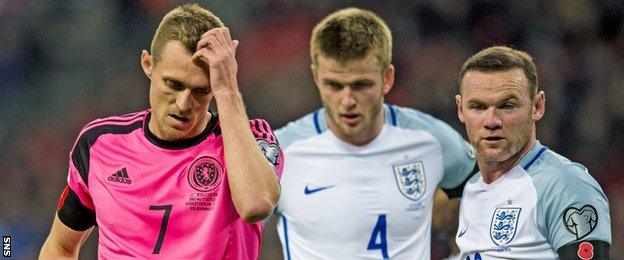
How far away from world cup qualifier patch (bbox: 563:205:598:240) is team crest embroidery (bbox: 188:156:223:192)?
1252 millimetres

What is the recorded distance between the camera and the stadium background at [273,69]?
782 centimetres

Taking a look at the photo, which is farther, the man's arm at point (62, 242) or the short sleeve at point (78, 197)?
the man's arm at point (62, 242)

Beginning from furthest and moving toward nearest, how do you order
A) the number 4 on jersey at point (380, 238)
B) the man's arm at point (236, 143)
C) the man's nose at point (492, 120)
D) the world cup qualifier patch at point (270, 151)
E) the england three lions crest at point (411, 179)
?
the england three lions crest at point (411, 179) → the number 4 on jersey at point (380, 238) → the man's nose at point (492, 120) → the world cup qualifier patch at point (270, 151) → the man's arm at point (236, 143)

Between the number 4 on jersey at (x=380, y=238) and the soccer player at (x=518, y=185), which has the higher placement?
the soccer player at (x=518, y=185)

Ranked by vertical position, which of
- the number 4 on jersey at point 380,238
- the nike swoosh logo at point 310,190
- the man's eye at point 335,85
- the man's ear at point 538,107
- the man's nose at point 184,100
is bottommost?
the number 4 on jersey at point 380,238

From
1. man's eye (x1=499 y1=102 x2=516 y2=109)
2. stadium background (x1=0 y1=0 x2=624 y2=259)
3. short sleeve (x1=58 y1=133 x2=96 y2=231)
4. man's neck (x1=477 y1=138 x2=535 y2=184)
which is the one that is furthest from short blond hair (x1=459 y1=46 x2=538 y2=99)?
stadium background (x1=0 y1=0 x2=624 y2=259)

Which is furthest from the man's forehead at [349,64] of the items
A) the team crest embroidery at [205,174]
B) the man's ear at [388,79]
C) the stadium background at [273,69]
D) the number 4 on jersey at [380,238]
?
the stadium background at [273,69]

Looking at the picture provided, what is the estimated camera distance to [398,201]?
16.6 ft

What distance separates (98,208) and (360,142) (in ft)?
5.71

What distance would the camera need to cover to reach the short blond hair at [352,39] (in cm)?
495

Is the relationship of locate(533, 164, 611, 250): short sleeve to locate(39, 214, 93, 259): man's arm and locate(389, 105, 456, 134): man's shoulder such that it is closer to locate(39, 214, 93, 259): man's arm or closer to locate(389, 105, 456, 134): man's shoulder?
locate(389, 105, 456, 134): man's shoulder

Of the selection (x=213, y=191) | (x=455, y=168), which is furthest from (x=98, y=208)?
(x=455, y=168)

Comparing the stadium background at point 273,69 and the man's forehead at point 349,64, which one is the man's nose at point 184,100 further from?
the stadium background at point 273,69

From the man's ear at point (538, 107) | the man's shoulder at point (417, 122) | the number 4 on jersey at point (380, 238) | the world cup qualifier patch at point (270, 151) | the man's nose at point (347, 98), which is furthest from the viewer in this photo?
the man's shoulder at point (417, 122)
